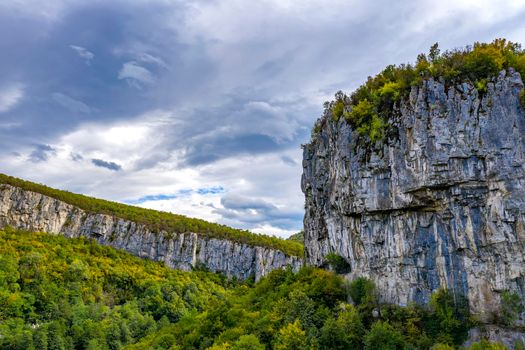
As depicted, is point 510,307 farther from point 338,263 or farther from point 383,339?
point 338,263

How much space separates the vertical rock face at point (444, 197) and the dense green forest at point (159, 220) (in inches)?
1886

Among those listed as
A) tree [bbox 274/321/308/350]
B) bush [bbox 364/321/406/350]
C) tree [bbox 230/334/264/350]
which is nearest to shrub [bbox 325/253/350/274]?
tree [bbox 274/321/308/350]

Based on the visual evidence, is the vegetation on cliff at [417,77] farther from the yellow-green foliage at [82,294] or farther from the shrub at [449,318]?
the yellow-green foliage at [82,294]

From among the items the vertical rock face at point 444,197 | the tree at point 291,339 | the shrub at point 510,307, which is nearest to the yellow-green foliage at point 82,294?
the tree at point 291,339

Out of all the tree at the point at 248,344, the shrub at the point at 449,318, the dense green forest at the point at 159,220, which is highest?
the dense green forest at the point at 159,220

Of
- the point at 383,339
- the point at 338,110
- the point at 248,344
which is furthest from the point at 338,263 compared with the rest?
the point at 338,110

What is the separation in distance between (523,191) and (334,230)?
44.9 feet

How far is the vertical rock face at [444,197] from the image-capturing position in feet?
77.1

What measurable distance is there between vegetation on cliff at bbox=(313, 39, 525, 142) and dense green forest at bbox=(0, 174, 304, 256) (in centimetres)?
4804

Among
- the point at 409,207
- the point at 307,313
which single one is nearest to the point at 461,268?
the point at 409,207

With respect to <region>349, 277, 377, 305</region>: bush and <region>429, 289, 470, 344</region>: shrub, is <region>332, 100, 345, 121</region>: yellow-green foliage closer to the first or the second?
<region>349, 277, 377, 305</region>: bush

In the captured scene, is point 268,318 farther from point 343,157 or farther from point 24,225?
point 24,225

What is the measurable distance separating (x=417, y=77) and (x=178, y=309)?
4387 cm

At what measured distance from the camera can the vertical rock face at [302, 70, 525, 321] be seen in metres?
23.5
